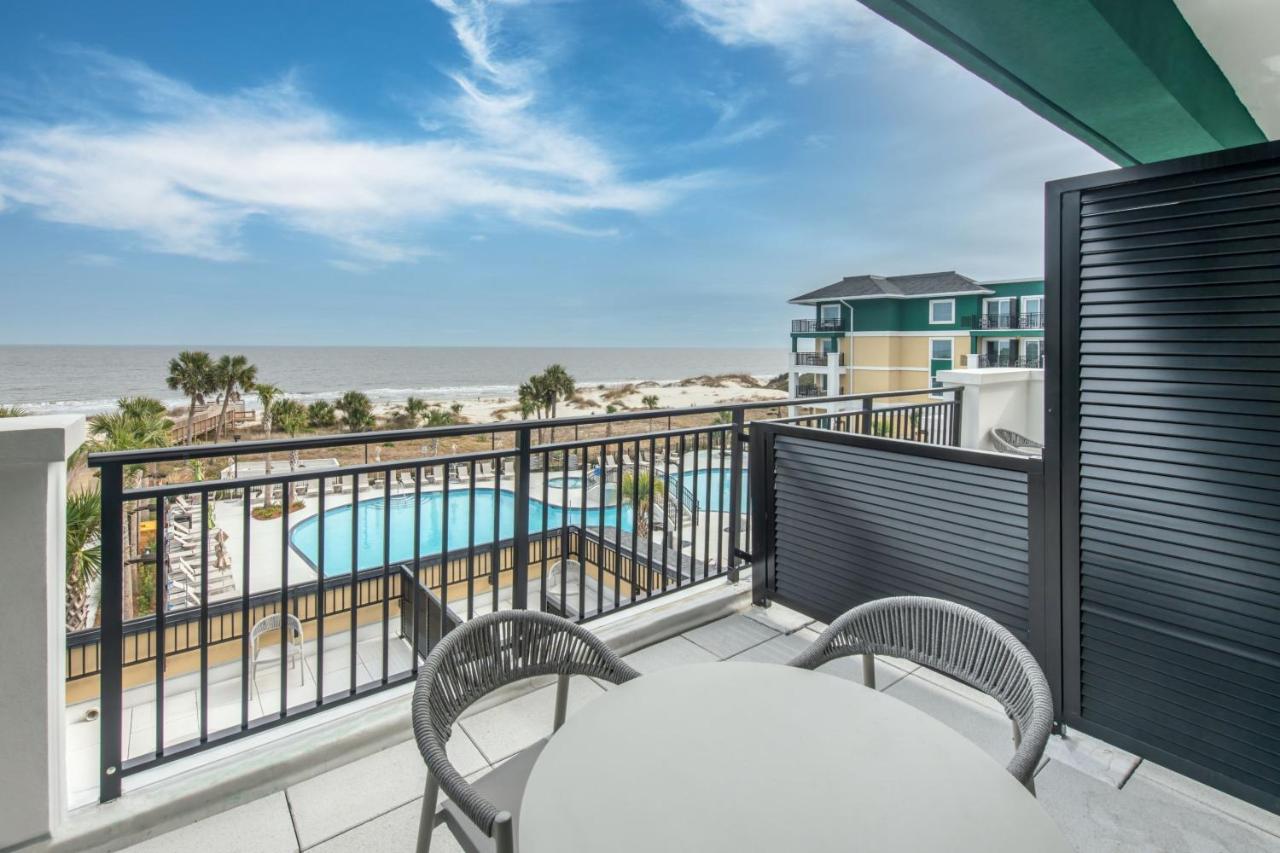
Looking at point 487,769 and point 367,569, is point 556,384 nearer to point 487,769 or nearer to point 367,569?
point 367,569

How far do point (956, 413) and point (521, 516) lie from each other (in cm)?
394

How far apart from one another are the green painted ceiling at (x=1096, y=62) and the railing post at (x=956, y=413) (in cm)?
216

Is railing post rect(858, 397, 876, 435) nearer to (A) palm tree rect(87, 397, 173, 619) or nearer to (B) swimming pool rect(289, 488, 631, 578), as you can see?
(B) swimming pool rect(289, 488, 631, 578)

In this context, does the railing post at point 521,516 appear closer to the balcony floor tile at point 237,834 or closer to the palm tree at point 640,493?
the palm tree at point 640,493

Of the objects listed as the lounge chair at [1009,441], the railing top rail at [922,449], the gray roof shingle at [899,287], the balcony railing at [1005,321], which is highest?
the gray roof shingle at [899,287]

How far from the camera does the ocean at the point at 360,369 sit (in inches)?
1243

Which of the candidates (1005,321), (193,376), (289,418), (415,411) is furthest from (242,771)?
(193,376)

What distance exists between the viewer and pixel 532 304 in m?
41.3

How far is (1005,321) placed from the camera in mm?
19547

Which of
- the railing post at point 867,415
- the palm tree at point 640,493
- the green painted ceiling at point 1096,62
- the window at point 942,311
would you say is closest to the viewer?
the green painted ceiling at point 1096,62

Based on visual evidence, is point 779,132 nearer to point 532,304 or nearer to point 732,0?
point 532,304

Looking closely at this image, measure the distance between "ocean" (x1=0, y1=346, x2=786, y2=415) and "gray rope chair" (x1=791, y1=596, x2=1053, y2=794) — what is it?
3323 centimetres

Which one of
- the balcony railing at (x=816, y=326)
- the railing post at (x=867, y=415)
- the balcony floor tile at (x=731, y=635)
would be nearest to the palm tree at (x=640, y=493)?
the balcony floor tile at (x=731, y=635)

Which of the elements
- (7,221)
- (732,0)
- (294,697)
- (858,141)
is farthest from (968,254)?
(7,221)
